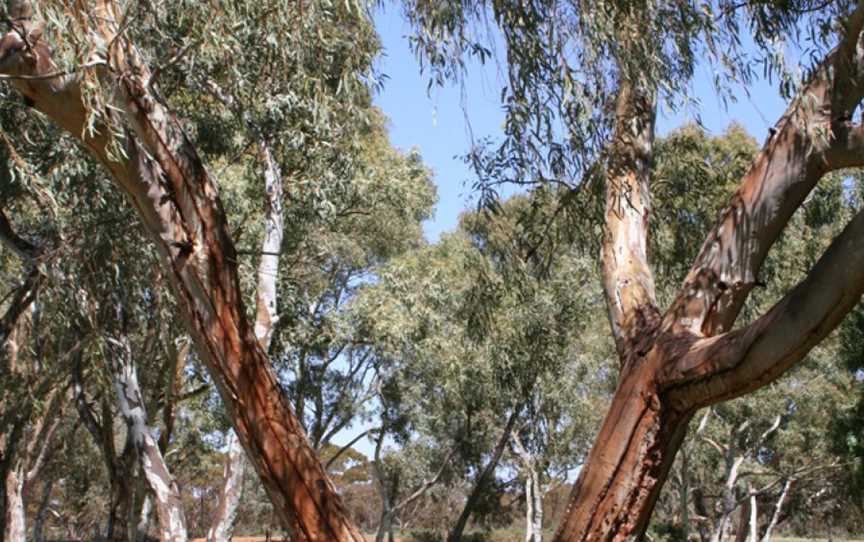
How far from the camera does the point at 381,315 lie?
46.3ft

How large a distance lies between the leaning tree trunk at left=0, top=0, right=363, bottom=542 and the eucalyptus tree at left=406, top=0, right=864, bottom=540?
1.00 m

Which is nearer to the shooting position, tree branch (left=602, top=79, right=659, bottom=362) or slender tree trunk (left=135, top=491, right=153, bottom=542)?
tree branch (left=602, top=79, right=659, bottom=362)

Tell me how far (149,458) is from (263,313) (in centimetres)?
151

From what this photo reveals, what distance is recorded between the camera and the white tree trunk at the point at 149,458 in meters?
7.58

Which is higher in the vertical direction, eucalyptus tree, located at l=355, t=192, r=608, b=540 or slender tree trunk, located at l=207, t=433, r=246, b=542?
eucalyptus tree, located at l=355, t=192, r=608, b=540

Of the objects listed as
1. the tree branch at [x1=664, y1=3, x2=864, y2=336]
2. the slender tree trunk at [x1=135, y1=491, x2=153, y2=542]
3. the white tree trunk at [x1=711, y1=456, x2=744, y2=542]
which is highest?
the white tree trunk at [x1=711, y1=456, x2=744, y2=542]

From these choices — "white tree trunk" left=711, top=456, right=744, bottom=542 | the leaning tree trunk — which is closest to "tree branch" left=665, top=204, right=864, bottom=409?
the leaning tree trunk

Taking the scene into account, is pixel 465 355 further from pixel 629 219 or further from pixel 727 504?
pixel 629 219

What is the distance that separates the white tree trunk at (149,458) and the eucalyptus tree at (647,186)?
426cm

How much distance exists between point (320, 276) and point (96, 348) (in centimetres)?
674

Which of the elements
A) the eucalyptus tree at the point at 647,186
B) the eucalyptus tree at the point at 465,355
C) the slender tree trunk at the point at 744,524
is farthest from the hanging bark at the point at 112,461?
the slender tree trunk at the point at 744,524

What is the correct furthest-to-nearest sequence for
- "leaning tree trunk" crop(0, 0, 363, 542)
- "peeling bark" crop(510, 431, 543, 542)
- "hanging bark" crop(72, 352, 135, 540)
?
1. "peeling bark" crop(510, 431, 543, 542)
2. "hanging bark" crop(72, 352, 135, 540)
3. "leaning tree trunk" crop(0, 0, 363, 542)

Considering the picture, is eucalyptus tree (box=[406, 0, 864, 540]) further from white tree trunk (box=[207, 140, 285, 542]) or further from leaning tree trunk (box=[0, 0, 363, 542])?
white tree trunk (box=[207, 140, 285, 542])

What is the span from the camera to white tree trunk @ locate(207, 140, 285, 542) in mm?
8234
